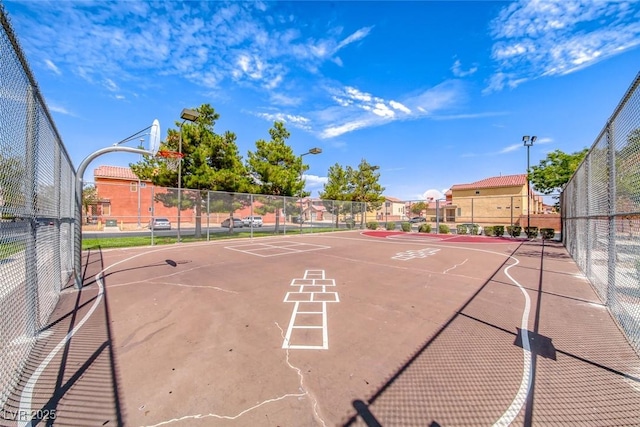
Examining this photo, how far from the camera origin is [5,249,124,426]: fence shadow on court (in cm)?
246

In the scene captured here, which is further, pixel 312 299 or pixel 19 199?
pixel 312 299

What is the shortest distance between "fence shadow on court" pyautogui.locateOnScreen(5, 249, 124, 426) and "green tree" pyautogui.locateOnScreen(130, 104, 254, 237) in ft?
39.8

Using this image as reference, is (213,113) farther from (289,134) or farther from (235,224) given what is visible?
(235,224)

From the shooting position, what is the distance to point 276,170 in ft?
69.1

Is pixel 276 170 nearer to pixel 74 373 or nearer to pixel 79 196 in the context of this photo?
pixel 79 196

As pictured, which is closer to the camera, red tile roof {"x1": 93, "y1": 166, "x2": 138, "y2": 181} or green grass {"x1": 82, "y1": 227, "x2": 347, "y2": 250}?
green grass {"x1": 82, "y1": 227, "x2": 347, "y2": 250}

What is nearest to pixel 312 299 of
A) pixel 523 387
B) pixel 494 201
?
pixel 523 387

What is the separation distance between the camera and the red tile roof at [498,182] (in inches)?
1353

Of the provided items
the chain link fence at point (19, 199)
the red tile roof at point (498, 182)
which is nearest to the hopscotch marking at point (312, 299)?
the chain link fence at point (19, 199)

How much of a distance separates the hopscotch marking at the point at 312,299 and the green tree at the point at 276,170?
1329 cm

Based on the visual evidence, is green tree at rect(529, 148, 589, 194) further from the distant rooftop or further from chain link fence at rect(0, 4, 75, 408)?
the distant rooftop

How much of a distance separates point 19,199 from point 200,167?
1445 cm

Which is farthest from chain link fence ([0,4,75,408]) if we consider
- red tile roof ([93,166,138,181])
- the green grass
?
red tile roof ([93,166,138,181])

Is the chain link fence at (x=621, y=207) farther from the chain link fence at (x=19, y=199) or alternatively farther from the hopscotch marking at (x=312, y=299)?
the chain link fence at (x=19, y=199)
